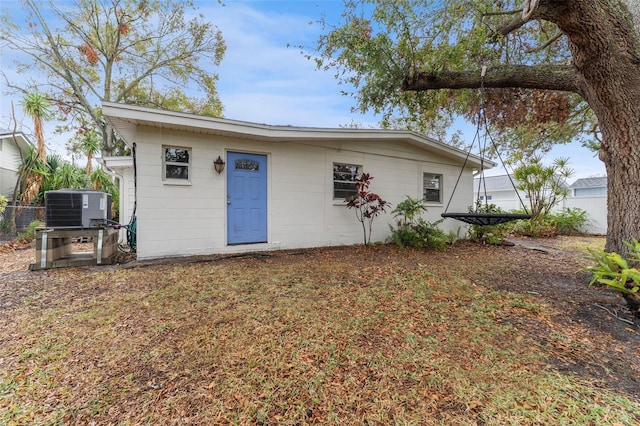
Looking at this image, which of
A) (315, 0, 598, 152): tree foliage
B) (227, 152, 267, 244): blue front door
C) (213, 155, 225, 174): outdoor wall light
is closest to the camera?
(315, 0, 598, 152): tree foliage

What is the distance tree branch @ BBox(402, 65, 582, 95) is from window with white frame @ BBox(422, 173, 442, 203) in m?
3.71

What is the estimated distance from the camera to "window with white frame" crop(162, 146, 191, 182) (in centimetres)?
509

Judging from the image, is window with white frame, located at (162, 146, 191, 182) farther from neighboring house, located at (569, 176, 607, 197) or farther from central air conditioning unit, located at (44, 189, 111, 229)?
neighboring house, located at (569, 176, 607, 197)

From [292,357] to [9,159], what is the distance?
15639 millimetres

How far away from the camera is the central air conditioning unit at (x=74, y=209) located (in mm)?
4348

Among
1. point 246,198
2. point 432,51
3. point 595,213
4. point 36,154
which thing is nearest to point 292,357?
point 246,198

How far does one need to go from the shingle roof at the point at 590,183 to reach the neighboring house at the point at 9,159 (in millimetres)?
32532

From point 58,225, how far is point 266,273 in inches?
138

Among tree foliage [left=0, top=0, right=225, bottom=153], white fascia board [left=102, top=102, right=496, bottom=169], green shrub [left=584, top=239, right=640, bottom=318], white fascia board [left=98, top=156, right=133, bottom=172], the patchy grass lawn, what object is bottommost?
the patchy grass lawn

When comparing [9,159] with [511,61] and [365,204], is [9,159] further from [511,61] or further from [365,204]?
[511,61]

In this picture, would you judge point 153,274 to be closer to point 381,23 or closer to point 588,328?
point 588,328

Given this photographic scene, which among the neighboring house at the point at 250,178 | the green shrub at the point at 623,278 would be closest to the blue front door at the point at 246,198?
the neighboring house at the point at 250,178

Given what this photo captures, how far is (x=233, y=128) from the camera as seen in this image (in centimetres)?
520

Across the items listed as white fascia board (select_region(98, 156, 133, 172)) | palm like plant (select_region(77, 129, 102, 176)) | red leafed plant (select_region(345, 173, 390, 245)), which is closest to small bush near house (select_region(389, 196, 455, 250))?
red leafed plant (select_region(345, 173, 390, 245))
